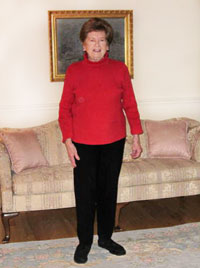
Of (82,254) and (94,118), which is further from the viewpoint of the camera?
(82,254)

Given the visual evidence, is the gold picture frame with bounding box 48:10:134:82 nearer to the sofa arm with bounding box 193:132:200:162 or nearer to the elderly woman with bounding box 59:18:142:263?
the sofa arm with bounding box 193:132:200:162

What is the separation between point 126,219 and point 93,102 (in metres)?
1.50

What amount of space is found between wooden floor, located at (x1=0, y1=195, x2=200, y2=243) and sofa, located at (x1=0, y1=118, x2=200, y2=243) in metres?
0.19

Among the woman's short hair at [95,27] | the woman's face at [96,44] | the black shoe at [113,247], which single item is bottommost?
the black shoe at [113,247]

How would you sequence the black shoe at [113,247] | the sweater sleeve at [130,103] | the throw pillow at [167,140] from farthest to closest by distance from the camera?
the throw pillow at [167,140] < the black shoe at [113,247] < the sweater sleeve at [130,103]

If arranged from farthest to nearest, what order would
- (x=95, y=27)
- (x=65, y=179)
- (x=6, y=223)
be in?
(x=65, y=179), (x=6, y=223), (x=95, y=27)

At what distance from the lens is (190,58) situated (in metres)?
Answer: 4.84

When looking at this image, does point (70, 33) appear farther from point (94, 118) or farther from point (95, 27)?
point (94, 118)

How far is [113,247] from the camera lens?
309 cm

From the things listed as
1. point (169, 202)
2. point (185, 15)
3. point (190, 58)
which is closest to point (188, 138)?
point (169, 202)

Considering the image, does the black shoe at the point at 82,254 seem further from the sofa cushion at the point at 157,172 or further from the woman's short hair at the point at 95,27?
the woman's short hair at the point at 95,27

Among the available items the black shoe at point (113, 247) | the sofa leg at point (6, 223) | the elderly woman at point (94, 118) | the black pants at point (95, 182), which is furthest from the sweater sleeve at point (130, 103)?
the sofa leg at point (6, 223)

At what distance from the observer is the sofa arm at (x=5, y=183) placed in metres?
3.54

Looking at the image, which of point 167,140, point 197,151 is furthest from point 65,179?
point 197,151
